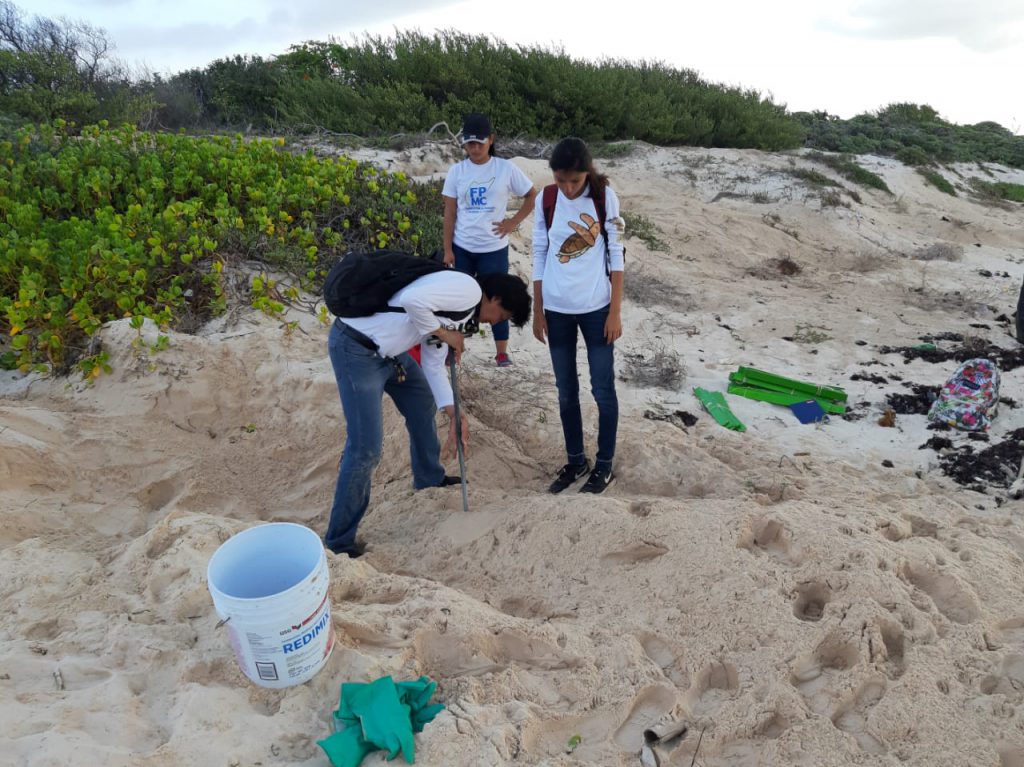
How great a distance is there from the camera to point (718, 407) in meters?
5.14

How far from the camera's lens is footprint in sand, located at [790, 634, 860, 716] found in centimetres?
247

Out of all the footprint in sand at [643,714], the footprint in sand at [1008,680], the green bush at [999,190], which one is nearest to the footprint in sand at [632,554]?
the footprint in sand at [643,714]

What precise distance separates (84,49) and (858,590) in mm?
14808

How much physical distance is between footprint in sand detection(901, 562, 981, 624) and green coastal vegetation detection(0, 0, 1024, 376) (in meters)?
4.36

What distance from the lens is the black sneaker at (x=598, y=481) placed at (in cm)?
400

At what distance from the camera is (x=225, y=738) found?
2076 millimetres

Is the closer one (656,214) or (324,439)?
(324,439)

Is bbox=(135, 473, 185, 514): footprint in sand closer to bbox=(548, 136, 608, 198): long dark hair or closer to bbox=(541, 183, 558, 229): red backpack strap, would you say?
bbox=(541, 183, 558, 229): red backpack strap

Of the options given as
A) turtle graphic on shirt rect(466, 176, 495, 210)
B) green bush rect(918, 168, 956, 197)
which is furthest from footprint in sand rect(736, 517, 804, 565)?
green bush rect(918, 168, 956, 197)

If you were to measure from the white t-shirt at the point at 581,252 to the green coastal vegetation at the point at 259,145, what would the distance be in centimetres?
257

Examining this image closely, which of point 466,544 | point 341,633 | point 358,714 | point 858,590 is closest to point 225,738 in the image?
point 358,714

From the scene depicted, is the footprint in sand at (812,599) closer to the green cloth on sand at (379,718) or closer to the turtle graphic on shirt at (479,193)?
the green cloth on sand at (379,718)

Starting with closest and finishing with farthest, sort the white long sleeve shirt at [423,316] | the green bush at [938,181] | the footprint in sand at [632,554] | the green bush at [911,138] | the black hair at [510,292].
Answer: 1. the white long sleeve shirt at [423,316]
2. the black hair at [510,292]
3. the footprint in sand at [632,554]
4. the green bush at [938,181]
5. the green bush at [911,138]

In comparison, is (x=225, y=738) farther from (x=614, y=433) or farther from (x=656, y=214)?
(x=656, y=214)
